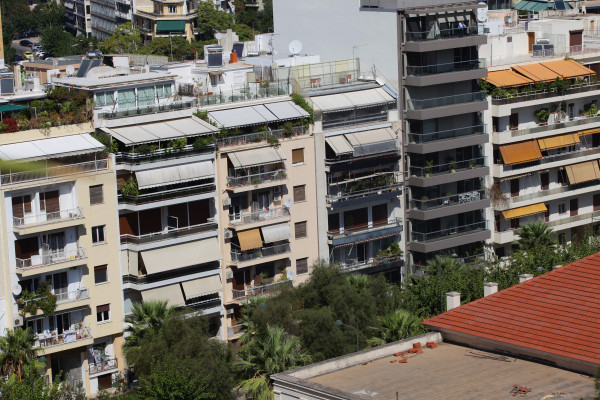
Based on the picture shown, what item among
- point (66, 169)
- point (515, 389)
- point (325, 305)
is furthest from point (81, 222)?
point (515, 389)

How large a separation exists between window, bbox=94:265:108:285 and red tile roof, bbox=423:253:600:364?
23.9 meters

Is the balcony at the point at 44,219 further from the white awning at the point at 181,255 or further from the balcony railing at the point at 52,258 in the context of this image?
the white awning at the point at 181,255

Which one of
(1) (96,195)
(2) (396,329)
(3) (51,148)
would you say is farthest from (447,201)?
(3) (51,148)

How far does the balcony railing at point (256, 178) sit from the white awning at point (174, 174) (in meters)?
1.82

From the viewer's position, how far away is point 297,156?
89.1 m

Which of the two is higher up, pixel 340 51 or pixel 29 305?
pixel 340 51

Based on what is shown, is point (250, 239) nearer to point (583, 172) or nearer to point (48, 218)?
point (48, 218)

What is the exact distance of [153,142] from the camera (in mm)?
81250

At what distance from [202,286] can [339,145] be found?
43.3 feet

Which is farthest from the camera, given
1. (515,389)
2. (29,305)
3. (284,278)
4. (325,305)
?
(284,278)

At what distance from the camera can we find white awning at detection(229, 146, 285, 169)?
279 ft

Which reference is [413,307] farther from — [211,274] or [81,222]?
[81,222]

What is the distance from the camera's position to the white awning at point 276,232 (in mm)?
86625

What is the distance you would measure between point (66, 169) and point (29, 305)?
761 centimetres
